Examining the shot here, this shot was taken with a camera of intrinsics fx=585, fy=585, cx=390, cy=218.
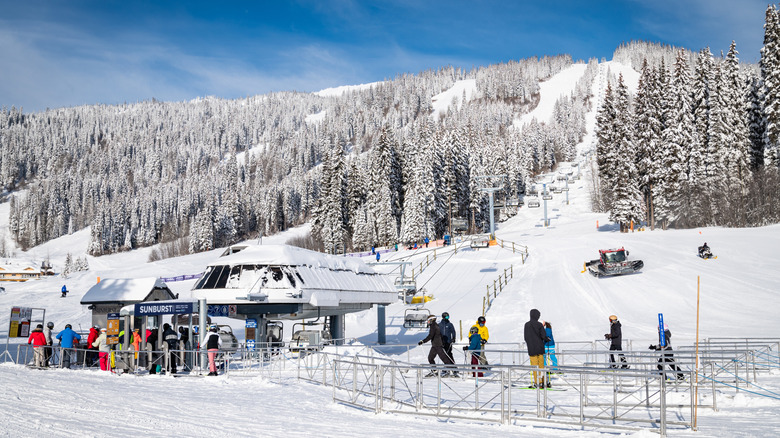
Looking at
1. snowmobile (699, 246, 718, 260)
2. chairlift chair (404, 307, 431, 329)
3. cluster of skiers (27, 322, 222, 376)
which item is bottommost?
chairlift chair (404, 307, 431, 329)

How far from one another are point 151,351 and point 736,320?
2646 centimetres

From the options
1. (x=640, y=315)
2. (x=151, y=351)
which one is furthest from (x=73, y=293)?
(x=640, y=315)

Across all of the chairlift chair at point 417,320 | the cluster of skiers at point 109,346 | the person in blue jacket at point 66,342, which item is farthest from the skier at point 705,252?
the person in blue jacket at point 66,342

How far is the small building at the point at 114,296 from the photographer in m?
25.8

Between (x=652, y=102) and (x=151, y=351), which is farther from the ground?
(x=652, y=102)

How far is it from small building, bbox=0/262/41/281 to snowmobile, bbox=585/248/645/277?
127633mm

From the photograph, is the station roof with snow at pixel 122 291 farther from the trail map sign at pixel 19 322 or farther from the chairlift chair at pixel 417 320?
the chairlift chair at pixel 417 320

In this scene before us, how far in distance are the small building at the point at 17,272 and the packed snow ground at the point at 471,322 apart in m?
70.2

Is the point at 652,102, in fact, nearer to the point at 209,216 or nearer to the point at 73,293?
the point at 73,293

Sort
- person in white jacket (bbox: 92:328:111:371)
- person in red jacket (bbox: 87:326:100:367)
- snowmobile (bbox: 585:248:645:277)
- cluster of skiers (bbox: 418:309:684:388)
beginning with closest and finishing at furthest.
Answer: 1. cluster of skiers (bbox: 418:309:684:388)
2. person in white jacket (bbox: 92:328:111:371)
3. person in red jacket (bbox: 87:326:100:367)
4. snowmobile (bbox: 585:248:645:277)

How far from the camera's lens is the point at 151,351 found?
1722 cm

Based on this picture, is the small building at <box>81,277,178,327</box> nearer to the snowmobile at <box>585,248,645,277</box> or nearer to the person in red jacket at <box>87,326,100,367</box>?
the person in red jacket at <box>87,326,100,367</box>

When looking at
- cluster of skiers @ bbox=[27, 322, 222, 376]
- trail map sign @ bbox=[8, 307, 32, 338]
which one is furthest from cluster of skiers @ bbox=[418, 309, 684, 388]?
trail map sign @ bbox=[8, 307, 32, 338]

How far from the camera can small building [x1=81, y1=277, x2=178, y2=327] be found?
25.8m
